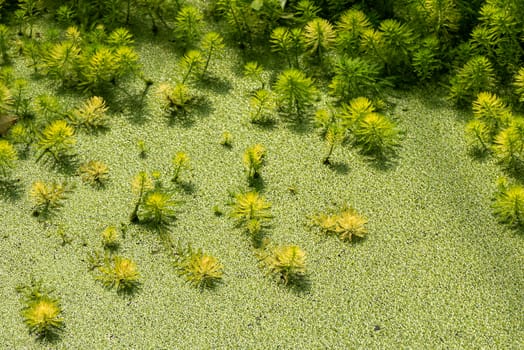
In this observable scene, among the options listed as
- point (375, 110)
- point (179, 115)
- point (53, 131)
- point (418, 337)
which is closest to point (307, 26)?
point (375, 110)

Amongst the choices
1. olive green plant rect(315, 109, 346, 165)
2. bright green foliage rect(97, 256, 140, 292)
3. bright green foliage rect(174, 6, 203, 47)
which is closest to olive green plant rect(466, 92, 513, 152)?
olive green plant rect(315, 109, 346, 165)

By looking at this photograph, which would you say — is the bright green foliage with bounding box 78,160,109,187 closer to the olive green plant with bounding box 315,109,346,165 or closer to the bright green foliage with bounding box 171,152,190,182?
the bright green foliage with bounding box 171,152,190,182

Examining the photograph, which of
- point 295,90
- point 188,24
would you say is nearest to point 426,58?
point 295,90

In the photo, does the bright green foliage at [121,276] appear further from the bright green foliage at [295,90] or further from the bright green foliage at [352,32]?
the bright green foliage at [352,32]

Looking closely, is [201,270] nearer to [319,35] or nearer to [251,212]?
[251,212]

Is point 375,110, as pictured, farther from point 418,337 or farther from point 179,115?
point 418,337

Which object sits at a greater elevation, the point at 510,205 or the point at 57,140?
the point at 510,205
